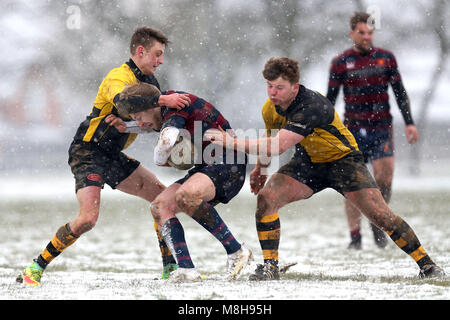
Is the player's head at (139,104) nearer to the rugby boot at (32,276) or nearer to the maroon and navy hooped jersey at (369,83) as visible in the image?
the rugby boot at (32,276)

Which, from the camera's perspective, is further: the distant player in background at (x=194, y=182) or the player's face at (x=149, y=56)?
the player's face at (x=149, y=56)

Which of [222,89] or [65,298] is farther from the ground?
[222,89]

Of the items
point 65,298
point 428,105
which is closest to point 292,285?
point 65,298

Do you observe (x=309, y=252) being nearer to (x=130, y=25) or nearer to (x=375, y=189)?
(x=375, y=189)

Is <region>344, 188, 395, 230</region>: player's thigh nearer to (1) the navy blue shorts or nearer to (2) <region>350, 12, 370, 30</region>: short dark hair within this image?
(1) the navy blue shorts

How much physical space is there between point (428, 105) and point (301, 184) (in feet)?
80.2

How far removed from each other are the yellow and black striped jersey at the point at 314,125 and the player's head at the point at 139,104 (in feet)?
3.04

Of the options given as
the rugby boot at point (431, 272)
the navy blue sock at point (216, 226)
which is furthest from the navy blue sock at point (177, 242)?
the rugby boot at point (431, 272)

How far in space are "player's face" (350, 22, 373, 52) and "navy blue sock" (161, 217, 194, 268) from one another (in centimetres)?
332

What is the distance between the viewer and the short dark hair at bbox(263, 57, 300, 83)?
4988 mm

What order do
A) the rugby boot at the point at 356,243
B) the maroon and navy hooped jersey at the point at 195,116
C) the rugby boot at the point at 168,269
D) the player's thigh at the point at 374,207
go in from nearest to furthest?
the maroon and navy hooped jersey at the point at 195,116 → the player's thigh at the point at 374,207 → the rugby boot at the point at 168,269 → the rugby boot at the point at 356,243

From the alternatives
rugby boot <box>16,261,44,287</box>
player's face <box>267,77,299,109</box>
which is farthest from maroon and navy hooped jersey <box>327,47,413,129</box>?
→ rugby boot <box>16,261,44,287</box>

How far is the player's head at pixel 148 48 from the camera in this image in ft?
17.9
